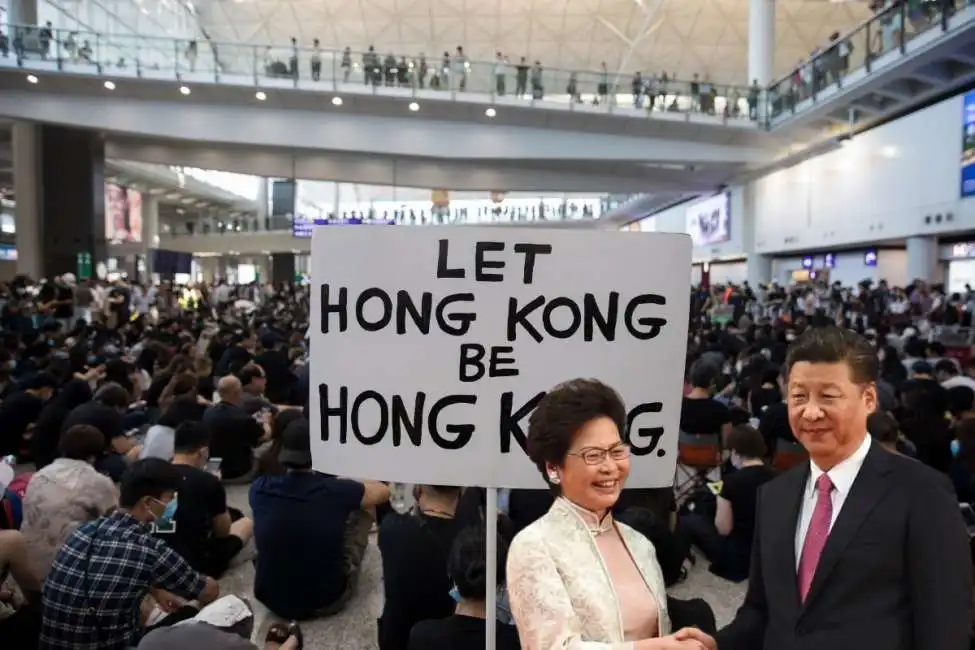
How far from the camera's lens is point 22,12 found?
22438 mm

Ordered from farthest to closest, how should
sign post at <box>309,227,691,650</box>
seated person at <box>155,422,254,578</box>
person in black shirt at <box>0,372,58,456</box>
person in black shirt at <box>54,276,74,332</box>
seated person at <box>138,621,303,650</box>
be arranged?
person in black shirt at <box>54,276,74,332</box>, person in black shirt at <box>0,372,58,456</box>, seated person at <box>155,422,254,578</box>, sign post at <box>309,227,691,650</box>, seated person at <box>138,621,303,650</box>

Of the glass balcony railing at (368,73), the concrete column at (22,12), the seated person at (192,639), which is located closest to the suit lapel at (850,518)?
the seated person at (192,639)

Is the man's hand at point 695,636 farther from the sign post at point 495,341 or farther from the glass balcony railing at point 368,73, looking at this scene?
the glass balcony railing at point 368,73

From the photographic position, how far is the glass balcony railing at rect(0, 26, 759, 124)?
2141cm

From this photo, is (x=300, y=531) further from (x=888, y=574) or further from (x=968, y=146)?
(x=968, y=146)

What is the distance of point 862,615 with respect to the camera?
1775 mm

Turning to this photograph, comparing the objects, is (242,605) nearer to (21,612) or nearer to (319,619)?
(21,612)

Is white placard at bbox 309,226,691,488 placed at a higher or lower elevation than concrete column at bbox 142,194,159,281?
lower

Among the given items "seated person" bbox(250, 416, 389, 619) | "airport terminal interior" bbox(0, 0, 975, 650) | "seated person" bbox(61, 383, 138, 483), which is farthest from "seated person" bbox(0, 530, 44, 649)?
"seated person" bbox(61, 383, 138, 483)

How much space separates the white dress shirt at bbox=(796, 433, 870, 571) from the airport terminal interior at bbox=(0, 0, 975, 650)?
0.18 metres

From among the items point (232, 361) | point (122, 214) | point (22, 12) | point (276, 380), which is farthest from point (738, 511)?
point (122, 214)

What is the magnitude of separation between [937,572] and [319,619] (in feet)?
12.0

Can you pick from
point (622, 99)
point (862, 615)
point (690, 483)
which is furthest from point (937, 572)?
point (622, 99)

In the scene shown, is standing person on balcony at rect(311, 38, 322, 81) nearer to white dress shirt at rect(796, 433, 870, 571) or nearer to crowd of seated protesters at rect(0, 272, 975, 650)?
crowd of seated protesters at rect(0, 272, 975, 650)
